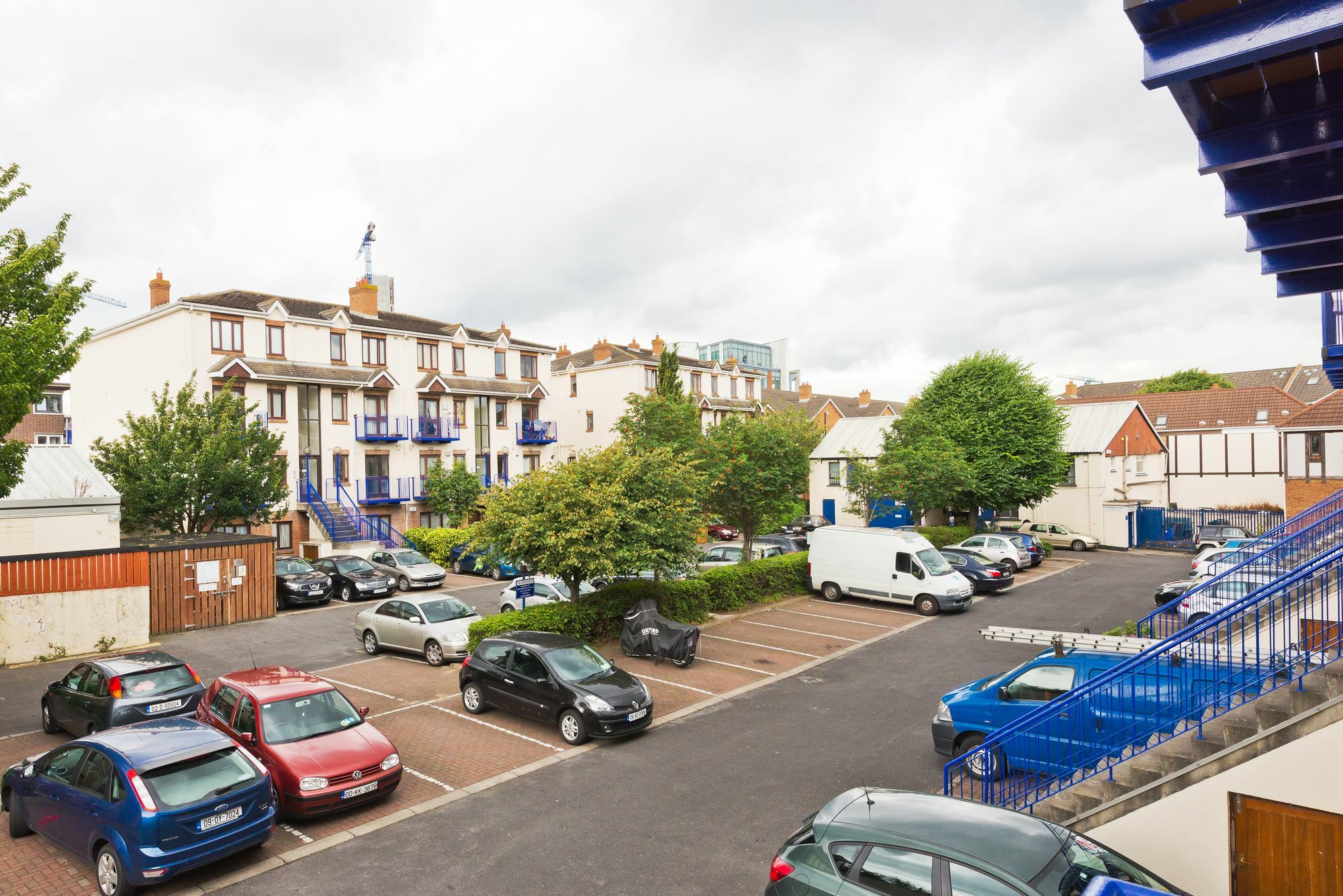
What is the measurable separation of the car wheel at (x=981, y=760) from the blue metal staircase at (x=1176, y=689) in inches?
1.3

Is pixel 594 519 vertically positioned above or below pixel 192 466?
below

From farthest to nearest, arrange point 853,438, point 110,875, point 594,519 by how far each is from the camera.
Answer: point 853,438, point 594,519, point 110,875

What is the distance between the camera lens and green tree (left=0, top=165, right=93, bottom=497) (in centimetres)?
1303

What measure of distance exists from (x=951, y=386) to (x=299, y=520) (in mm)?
31395

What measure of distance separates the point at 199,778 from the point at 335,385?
102ft

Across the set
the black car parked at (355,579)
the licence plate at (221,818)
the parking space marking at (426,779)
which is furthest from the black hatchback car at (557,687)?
the black car parked at (355,579)

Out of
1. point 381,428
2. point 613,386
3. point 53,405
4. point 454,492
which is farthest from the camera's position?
point 53,405

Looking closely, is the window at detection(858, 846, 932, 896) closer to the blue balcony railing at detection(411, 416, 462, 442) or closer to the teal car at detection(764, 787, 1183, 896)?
the teal car at detection(764, 787, 1183, 896)

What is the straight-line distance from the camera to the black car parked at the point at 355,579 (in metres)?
26.5

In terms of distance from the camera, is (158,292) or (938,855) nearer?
(938,855)

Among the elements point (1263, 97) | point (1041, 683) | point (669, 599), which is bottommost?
point (669, 599)

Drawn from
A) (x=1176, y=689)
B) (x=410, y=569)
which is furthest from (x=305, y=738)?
(x=410, y=569)

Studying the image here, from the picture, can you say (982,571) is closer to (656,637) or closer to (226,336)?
(656,637)

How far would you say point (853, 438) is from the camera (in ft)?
157
